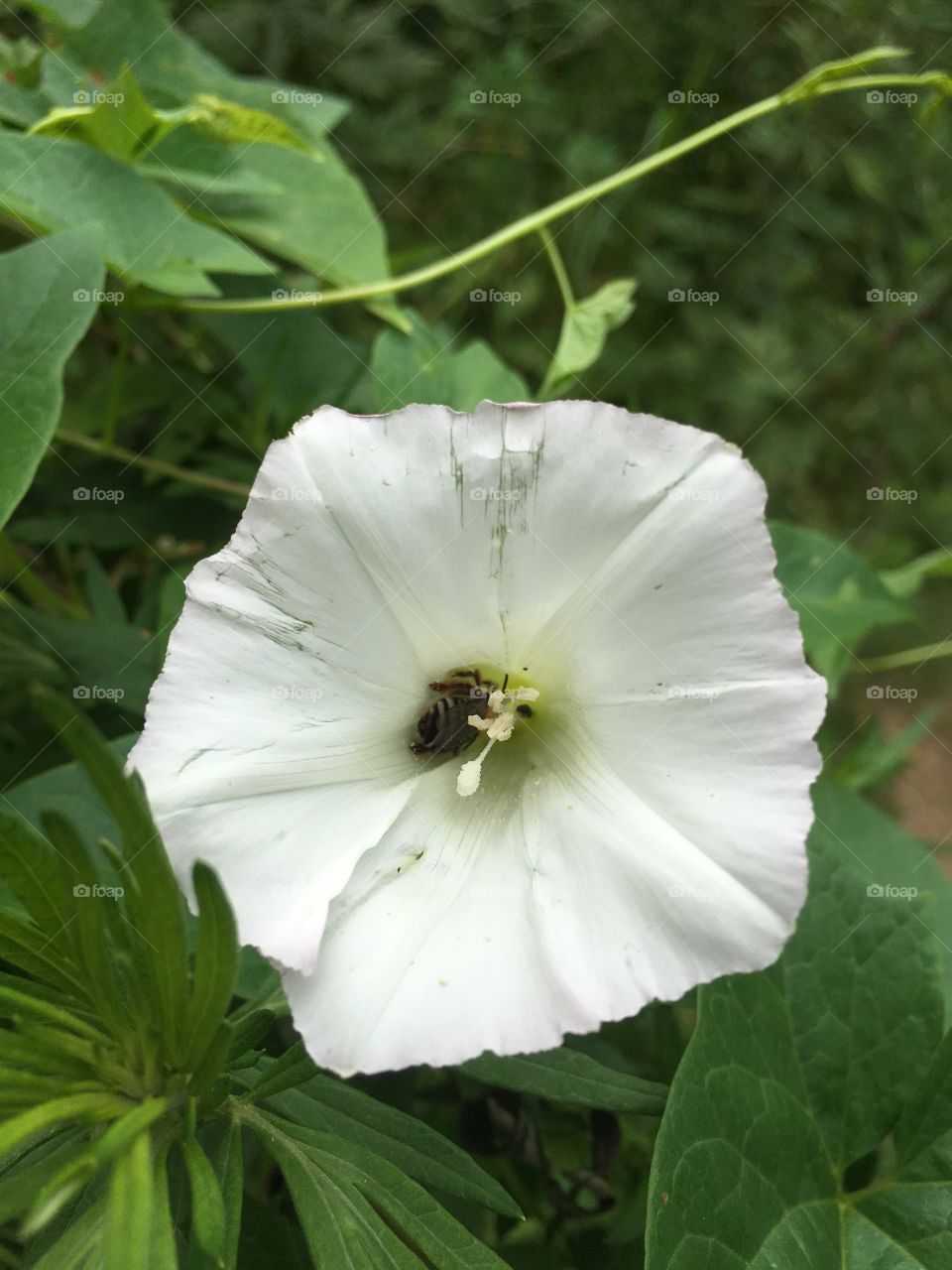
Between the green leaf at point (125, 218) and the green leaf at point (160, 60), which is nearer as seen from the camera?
the green leaf at point (125, 218)

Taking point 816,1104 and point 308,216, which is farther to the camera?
point 308,216

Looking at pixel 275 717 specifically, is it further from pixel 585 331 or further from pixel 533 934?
pixel 585 331

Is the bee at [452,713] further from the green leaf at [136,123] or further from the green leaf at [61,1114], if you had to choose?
the green leaf at [136,123]

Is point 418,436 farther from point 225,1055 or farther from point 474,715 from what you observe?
point 225,1055

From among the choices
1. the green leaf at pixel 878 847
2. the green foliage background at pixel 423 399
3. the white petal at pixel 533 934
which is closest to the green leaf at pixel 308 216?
the green foliage background at pixel 423 399

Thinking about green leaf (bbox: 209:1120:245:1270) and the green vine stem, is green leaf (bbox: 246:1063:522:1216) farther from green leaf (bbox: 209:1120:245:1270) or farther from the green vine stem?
the green vine stem

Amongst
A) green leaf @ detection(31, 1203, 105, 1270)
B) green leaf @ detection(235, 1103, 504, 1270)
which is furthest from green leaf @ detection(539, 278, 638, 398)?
green leaf @ detection(31, 1203, 105, 1270)

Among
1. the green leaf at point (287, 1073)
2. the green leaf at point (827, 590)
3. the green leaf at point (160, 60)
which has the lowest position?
the green leaf at point (287, 1073)

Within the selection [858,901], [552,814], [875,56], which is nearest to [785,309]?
[875,56]

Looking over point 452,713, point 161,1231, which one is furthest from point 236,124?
point 161,1231
